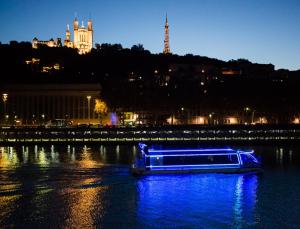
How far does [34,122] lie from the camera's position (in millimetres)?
111812

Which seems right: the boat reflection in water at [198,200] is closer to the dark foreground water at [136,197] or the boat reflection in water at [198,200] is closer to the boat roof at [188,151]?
the dark foreground water at [136,197]

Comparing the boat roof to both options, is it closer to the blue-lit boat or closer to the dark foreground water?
the blue-lit boat

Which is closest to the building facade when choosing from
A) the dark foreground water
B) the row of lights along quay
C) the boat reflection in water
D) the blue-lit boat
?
the row of lights along quay

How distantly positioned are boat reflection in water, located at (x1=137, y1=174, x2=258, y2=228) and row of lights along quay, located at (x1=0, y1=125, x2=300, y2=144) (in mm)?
28510

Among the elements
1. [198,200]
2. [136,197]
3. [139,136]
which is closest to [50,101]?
[139,136]

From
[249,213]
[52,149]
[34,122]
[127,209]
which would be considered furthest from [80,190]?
[34,122]

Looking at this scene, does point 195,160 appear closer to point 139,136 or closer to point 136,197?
point 136,197

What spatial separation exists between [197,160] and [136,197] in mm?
10620

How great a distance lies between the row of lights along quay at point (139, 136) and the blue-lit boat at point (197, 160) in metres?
25.1

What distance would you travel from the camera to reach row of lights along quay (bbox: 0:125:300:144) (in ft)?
228

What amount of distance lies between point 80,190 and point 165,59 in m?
137

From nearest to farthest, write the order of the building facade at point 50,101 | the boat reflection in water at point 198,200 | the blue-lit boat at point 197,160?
the boat reflection in water at point 198,200
the blue-lit boat at point 197,160
the building facade at point 50,101

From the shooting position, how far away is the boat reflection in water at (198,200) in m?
27.8

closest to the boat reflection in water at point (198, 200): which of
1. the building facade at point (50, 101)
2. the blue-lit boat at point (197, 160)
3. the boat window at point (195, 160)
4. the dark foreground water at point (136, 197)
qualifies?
the dark foreground water at point (136, 197)
